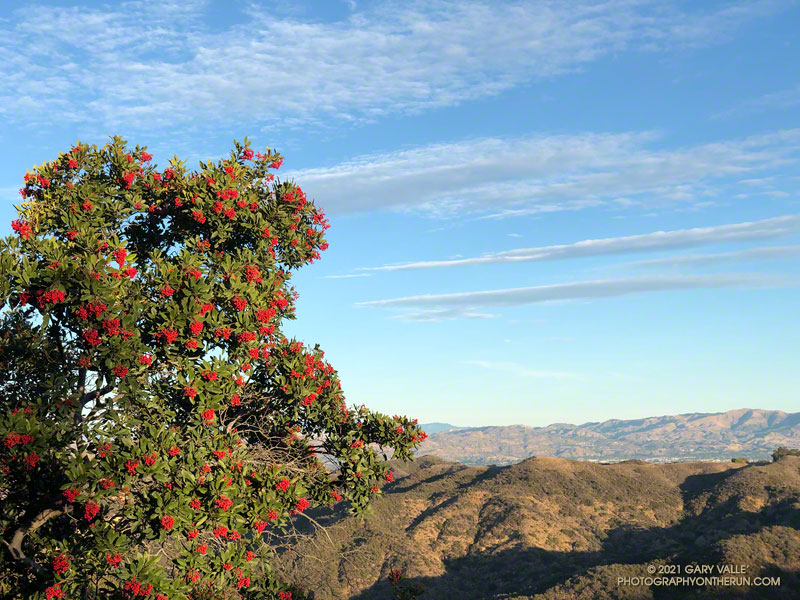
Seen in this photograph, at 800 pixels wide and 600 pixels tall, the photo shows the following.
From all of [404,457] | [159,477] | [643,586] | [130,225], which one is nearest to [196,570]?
[159,477]

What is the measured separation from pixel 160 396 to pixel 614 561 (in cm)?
4921

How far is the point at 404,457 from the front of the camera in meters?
14.2

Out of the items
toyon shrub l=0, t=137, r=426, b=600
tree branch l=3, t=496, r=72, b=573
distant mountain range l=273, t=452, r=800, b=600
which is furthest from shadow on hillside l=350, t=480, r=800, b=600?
tree branch l=3, t=496, r=72, b=573

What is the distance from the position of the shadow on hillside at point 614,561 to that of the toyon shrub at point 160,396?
119ft

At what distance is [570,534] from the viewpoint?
62719mm

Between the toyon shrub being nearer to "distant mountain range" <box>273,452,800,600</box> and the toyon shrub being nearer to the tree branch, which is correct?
the tree branch

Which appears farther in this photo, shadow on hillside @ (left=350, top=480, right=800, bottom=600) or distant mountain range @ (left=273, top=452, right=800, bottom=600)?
distant mountain range @ (left=273, top=452, right=800, bottom=600)

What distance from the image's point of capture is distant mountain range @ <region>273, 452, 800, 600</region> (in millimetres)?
45688

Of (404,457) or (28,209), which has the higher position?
(28,209)

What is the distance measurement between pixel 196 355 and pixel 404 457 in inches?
196

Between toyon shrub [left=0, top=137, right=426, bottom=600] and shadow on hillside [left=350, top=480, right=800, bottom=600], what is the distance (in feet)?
119

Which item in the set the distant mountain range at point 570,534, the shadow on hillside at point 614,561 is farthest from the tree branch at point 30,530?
the shadow on hillside at point 614,561

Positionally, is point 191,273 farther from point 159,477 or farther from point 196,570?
point 196,570

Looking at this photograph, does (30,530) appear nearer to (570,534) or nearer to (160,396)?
(160,396)
